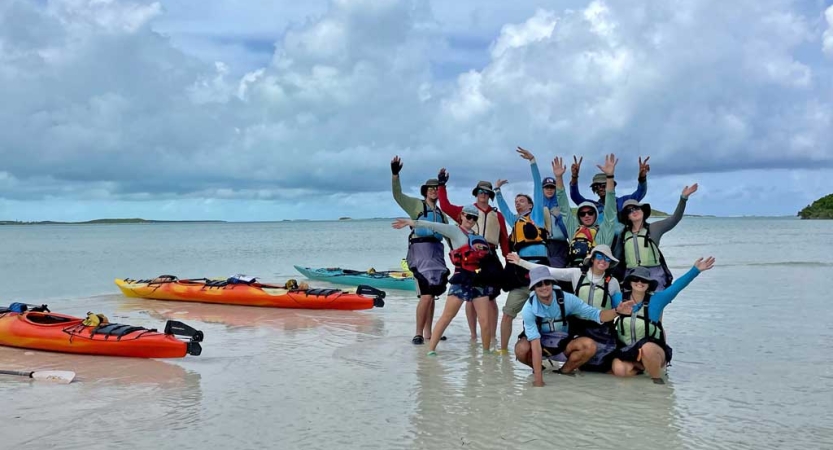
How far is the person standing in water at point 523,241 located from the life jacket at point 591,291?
31.9 inches

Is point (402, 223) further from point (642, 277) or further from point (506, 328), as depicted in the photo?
point (642, 277)

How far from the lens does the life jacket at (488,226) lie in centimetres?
764

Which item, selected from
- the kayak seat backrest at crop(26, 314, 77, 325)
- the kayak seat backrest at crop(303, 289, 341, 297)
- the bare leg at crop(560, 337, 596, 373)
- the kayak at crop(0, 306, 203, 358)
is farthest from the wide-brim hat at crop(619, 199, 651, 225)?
the kayak seat backrest at crop(26, 314, 77, 325)

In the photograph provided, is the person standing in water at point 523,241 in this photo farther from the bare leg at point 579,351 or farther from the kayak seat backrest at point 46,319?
the kayak seat backrest at point 46,319

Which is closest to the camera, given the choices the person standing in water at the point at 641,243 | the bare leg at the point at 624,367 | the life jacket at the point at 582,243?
the bare leg at the point at 624,367

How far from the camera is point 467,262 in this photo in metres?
7.43

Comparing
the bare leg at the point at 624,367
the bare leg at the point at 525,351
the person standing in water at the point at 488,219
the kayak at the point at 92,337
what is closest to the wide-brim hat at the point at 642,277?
the bare leg at the point at 624,367

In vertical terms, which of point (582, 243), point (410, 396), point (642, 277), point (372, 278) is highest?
point (582, 243)

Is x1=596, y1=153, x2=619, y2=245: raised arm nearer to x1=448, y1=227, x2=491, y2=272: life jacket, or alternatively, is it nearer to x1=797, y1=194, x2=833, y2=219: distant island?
x1=448, y1=227, x2=491, y2=272: life jacket

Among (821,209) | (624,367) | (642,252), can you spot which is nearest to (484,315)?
(624,367)

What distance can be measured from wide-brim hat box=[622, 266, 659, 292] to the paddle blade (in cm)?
587

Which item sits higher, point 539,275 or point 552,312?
point 539,275

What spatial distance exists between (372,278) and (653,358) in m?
10.8

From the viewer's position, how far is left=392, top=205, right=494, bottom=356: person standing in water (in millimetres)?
7406
